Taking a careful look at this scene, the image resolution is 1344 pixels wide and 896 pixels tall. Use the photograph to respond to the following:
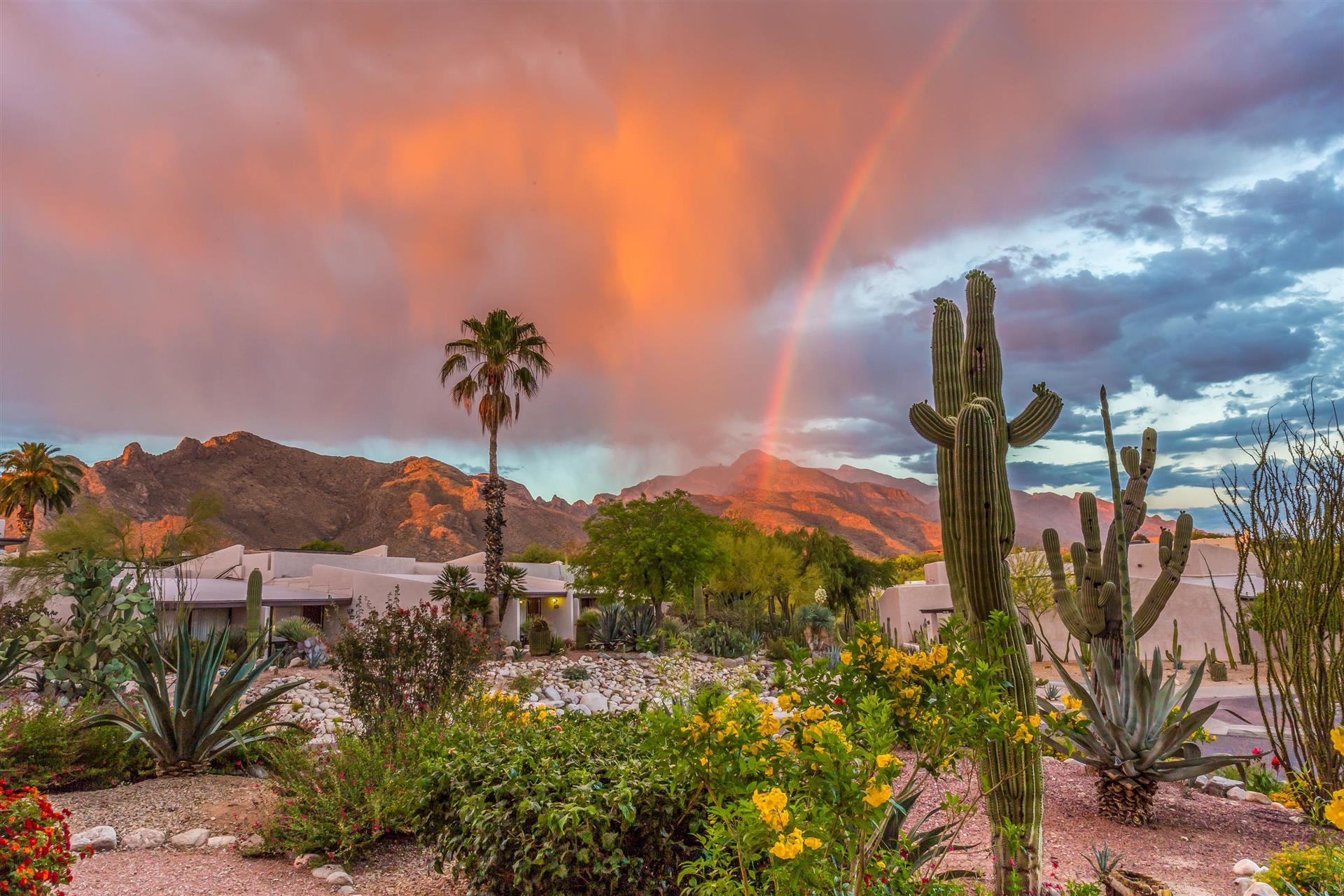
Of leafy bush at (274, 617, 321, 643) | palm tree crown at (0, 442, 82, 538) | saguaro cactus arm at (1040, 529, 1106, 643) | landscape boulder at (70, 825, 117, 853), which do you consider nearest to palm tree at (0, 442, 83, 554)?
palm tree crown at (0, 442, 82, 538)

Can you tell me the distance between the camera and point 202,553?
123 ft

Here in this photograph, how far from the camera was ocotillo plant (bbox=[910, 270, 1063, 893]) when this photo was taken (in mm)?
4578

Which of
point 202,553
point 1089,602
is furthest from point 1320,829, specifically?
point 202,553

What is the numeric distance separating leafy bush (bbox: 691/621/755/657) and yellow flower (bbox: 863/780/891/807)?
21.5m

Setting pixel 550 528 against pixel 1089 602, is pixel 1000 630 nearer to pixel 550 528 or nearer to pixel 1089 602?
pixel 1089 602

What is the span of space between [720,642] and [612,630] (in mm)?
3956

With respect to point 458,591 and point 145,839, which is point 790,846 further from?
point 458,591

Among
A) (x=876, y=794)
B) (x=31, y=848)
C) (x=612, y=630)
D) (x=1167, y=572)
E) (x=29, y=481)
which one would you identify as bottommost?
(x=612, y=630)

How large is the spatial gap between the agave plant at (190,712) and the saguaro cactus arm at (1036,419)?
7.55 m

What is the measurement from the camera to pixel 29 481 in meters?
44.9

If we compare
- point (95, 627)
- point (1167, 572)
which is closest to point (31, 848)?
point (95, 627)

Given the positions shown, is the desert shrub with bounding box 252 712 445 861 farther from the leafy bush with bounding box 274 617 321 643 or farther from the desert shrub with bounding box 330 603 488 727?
the leafy bush with bounding box 274 617 321 643

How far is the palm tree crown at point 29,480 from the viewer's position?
4500 centimetres

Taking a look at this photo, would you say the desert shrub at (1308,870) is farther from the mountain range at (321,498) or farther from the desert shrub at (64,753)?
the mountain range at (321,498)
